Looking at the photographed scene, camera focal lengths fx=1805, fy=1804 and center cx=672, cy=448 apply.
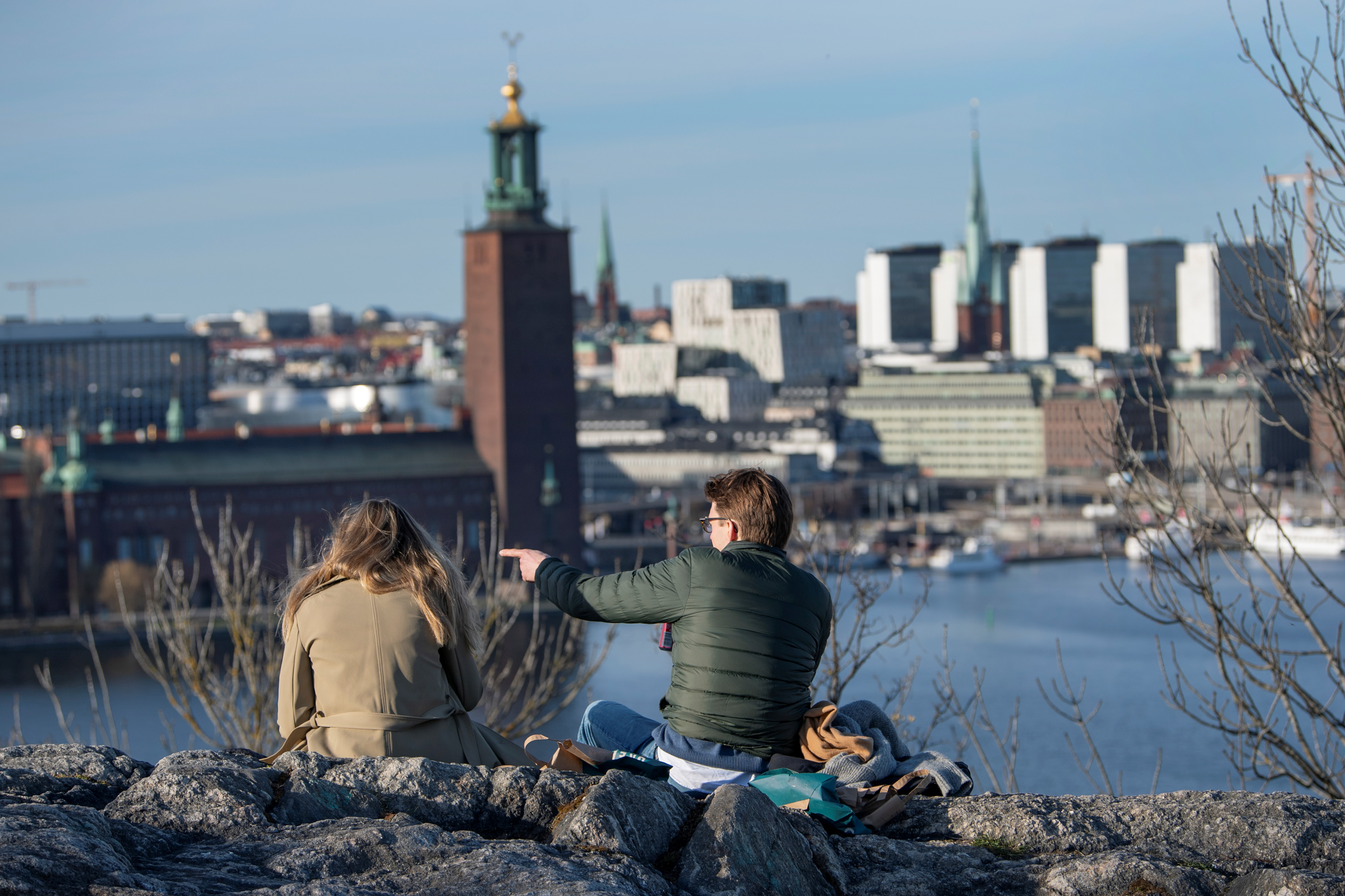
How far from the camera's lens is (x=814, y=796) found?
2166 mm

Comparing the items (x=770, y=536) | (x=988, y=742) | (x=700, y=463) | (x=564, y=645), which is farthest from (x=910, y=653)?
(x=700, y=463)

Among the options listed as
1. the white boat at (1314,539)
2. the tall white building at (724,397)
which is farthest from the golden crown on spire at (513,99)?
the tall white building at (724,397)

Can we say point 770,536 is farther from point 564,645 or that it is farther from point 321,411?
point 321,411

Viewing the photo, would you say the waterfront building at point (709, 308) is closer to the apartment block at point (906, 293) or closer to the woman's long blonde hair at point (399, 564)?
the apartment block at point (906, 293)

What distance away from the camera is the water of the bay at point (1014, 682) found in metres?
14.6

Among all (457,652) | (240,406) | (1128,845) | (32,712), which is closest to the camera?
(1128,845)

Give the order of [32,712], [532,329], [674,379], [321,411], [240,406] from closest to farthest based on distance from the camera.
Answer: [32,712]
[532,329]
[321,411]
[240,406]
[674,379]

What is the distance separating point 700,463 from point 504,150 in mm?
21907

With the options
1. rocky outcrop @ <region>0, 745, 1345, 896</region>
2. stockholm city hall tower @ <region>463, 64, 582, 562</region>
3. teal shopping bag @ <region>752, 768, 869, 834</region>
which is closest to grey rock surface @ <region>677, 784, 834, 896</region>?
rocky outcrop @ <region>0, 745, 1345, 896</region>

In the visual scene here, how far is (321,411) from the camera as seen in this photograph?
4984 cm

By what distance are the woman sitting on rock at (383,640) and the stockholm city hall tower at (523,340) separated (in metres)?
27.3

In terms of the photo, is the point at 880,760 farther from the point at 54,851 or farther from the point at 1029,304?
the point at 1029,304


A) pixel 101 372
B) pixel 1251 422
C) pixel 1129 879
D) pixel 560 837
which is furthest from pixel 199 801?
pixel 101 372

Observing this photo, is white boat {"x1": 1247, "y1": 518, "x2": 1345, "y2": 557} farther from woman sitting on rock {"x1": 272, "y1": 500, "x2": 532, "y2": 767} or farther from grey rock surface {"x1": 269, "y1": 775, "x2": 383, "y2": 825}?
grey rock surface {"x1": 269, "y1": 775, "x2": 383, "y2": 825}
